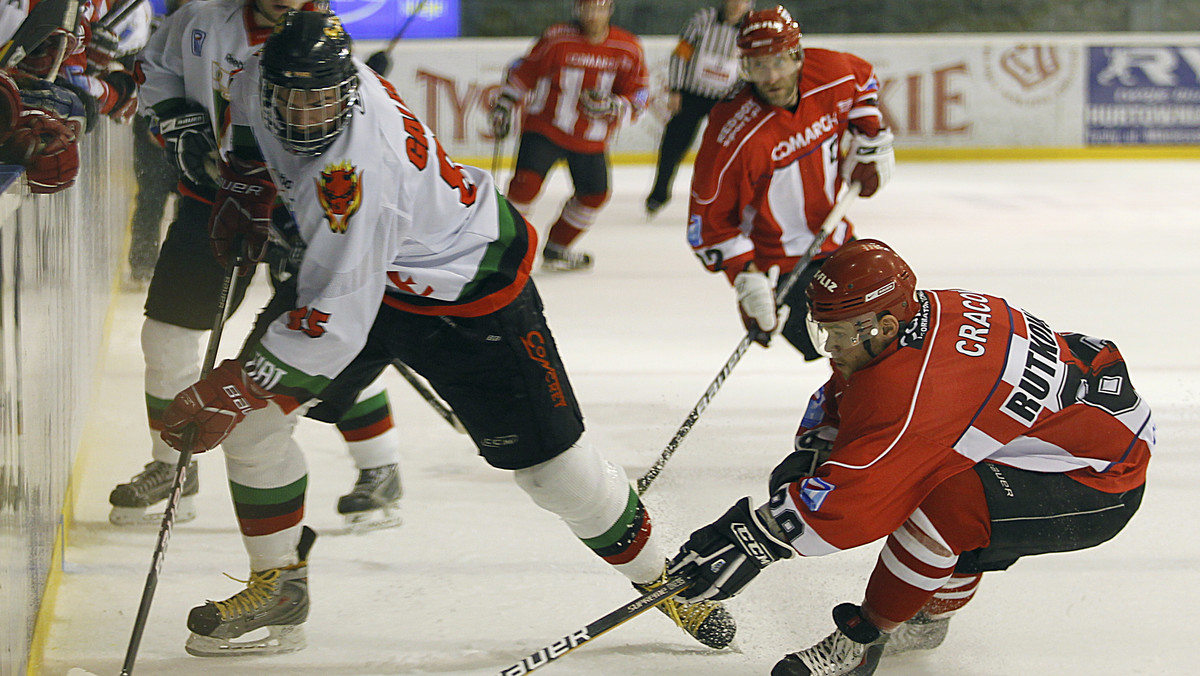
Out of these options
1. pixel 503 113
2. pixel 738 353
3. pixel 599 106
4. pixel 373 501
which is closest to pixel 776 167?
pixel 738 353

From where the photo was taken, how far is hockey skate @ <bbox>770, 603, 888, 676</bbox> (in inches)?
77.0

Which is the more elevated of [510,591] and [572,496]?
[572,496]

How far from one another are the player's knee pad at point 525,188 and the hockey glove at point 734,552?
3.93 m

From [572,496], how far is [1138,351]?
9.17ft

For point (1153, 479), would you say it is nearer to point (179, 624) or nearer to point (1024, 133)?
point (179, 624)

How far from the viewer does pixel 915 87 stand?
8977 millimetres

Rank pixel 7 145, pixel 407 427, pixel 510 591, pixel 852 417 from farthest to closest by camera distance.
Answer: pixel 407 427, pixel 510 591, pixel 7 145, pixel 852 417

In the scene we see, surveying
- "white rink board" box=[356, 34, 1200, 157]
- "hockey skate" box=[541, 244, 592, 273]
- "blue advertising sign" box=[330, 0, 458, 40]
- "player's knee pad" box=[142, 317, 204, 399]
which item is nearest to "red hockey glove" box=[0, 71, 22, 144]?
"player's knee pad" box=[142, 317, 204, 399]

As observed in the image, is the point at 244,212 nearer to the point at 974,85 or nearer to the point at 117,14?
the point at 117,14

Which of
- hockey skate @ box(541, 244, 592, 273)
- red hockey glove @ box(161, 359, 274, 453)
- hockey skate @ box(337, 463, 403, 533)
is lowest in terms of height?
hockey skate @ box(541, 244, 592, 273)

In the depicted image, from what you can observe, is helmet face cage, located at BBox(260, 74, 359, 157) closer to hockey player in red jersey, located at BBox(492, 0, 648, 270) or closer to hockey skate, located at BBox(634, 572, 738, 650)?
hockey skate, located at BBox(634, 572, 738, 650)

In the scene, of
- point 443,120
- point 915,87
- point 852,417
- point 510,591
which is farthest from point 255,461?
point 915,87

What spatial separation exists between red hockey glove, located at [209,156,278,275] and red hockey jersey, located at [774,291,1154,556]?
3.36ft

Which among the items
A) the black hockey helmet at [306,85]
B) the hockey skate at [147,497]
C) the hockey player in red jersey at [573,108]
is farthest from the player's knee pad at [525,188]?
the black hockey helmet at [306,85]
